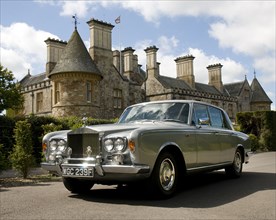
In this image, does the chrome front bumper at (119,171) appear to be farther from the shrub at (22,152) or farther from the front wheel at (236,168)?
the shrub at (22,152)

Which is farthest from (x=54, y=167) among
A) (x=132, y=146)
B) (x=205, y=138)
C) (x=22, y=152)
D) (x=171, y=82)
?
(x=171, y=82)

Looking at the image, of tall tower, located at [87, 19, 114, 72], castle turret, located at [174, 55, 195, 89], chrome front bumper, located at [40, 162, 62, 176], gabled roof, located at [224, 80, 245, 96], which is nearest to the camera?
chrome front bumper, located at [40, 162, 62, 176]

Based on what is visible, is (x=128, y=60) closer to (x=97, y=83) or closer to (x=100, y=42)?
(x=100, y=42)

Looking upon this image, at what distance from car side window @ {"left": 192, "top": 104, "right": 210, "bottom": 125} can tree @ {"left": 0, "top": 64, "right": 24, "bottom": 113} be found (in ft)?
63.8

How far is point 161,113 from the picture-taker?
21.4 feet

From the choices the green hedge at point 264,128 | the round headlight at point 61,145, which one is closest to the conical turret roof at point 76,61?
the green hedge at point 264,128

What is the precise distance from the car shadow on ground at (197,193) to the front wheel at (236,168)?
7.9 inches

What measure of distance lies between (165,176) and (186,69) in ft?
121

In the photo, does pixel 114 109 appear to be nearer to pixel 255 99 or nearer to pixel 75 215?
pixel 75 215

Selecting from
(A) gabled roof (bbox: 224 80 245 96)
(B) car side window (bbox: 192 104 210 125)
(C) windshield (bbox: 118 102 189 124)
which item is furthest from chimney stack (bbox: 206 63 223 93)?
(C) windshield (bbox: 118 102 189 124)

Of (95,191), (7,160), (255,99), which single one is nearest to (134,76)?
(255,99)

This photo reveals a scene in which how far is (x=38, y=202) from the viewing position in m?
5.44

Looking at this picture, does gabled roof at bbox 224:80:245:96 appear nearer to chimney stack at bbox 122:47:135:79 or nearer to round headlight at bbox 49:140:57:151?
chimney stack at bbox 122:47:135:79

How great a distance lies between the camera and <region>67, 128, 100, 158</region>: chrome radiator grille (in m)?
5.36
